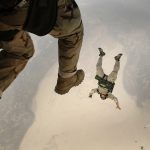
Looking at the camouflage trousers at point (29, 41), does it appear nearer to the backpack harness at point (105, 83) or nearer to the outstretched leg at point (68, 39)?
the outstretched leg at point (68, 39)

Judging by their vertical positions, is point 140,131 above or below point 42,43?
below

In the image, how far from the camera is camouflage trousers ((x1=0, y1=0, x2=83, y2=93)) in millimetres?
1421

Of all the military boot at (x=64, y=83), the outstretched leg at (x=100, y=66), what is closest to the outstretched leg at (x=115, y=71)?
the outstretched leg at (x=100, y=66)

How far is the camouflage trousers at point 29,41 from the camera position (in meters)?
1.42

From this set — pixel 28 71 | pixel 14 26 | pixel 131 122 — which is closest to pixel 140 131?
pixel 131 122

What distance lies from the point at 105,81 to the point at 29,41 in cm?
379

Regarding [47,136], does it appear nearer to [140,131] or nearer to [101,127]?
[101,127]

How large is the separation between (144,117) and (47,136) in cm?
150

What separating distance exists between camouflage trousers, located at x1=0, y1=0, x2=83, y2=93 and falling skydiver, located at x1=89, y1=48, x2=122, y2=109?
3668 mm

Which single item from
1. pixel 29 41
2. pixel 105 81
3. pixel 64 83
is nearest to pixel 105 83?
pixel 105 81

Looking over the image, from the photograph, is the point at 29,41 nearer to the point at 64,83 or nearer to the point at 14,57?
the point at 14,57

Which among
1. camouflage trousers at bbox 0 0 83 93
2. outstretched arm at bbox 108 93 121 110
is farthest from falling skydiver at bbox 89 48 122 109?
camouflage trousers at bbox 0 0 83 93

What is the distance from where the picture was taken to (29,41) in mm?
1582

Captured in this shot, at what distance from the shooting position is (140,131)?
5.98 m
